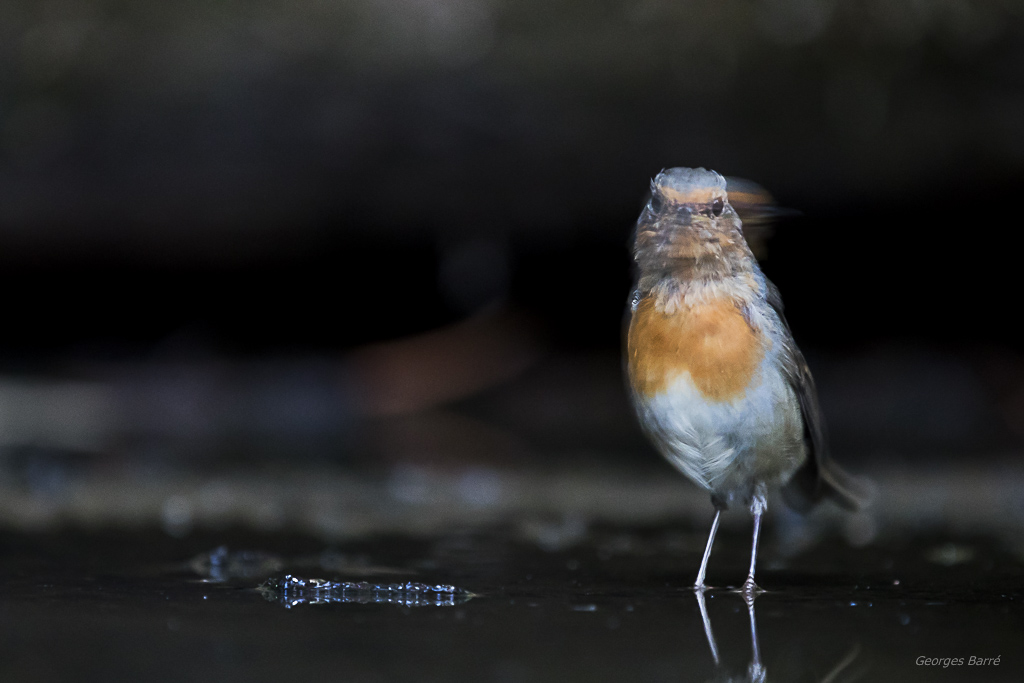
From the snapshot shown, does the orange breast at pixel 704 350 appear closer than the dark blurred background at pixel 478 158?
Yes

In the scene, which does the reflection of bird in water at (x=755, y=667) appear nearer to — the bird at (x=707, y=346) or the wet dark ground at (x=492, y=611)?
the wet dark ground at (x=492, y=611)

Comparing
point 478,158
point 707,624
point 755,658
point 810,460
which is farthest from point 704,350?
point 478,158

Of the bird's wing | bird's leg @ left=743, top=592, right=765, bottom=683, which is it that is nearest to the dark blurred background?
the bird's wing

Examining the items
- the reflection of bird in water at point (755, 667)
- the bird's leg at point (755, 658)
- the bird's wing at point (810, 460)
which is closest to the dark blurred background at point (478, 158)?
the bird's wing at point (810, 460)

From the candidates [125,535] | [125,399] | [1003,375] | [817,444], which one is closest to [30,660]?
[125,535]

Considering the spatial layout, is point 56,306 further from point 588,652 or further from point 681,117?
point 588,652

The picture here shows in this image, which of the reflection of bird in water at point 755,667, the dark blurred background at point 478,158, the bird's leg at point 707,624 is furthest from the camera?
the dark blurred background at point 478,158

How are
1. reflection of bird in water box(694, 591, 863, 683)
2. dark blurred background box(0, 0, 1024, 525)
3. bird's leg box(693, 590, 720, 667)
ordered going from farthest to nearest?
dark blurred background box(0, 0, 1024, 525)
bird's leg box(693, 590, 720, 667)
reflection of bird in water box(694, 591, 863, 683)

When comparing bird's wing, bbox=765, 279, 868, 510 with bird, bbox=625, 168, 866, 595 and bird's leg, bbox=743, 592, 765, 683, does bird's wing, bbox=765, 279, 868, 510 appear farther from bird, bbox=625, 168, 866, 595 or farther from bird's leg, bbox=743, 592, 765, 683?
bird's leg, bbox=743, 592, 765, 683
